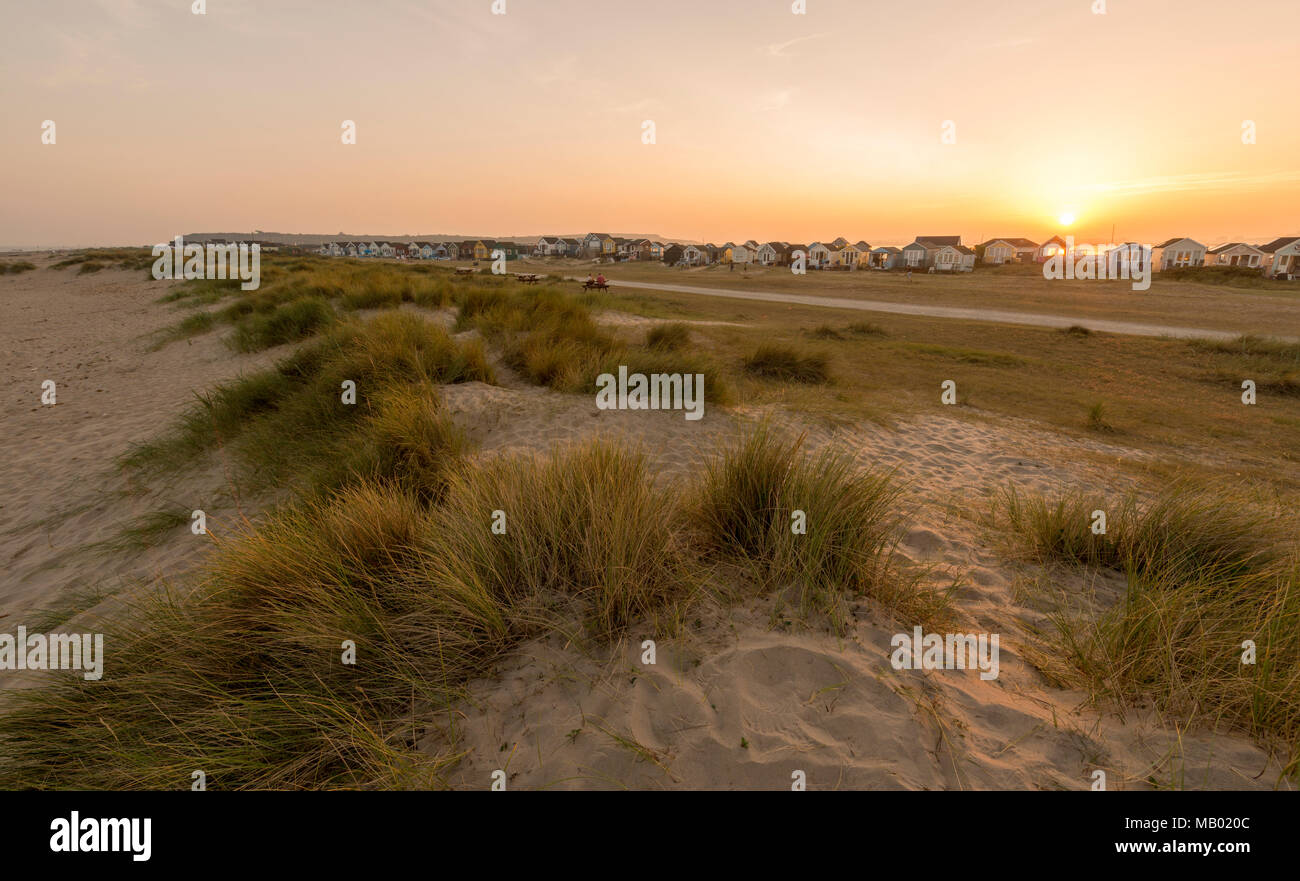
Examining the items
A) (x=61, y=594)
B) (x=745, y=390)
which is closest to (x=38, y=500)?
(x=61, y=594)

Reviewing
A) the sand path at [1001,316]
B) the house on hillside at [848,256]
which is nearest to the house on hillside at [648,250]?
the house on hillside at [848,256]

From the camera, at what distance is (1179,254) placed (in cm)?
7019

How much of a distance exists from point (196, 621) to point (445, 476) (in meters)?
1.91

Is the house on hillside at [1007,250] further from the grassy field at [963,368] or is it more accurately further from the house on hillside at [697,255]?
the grassy field at [963,368]

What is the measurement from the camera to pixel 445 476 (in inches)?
174

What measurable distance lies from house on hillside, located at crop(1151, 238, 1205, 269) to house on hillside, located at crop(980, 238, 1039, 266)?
45.3 feet

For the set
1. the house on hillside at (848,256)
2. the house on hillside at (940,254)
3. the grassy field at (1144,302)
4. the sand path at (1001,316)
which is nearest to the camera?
the sand path at (1001,316)

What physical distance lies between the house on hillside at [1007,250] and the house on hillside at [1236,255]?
19.1 metres

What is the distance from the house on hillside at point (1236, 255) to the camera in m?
63.8

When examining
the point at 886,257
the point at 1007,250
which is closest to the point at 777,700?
the point at 886,257

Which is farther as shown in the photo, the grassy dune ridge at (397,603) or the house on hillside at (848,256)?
the house on hillside at (848,256)

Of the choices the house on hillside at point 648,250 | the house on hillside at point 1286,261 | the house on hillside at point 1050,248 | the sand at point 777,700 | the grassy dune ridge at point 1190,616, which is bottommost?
the sand at point 777,700

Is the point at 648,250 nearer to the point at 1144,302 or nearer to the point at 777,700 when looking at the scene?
the point at 1144,302
